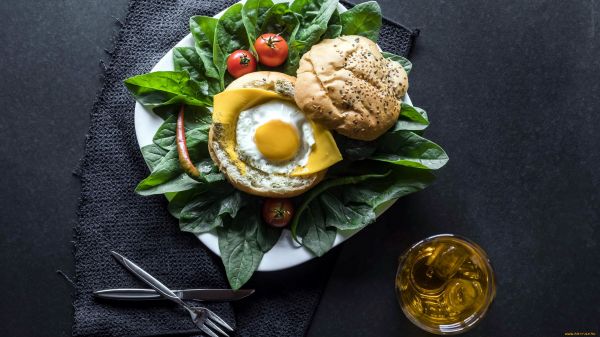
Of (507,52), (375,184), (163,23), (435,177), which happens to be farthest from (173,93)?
(507,52)

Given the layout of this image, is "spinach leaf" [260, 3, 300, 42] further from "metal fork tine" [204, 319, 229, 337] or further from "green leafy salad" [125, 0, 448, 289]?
"metal fork tine" [204, 319, 229, 337]

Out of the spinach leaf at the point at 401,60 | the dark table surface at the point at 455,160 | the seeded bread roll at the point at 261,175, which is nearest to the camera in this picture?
the seeded bread roll at the point at 261,175

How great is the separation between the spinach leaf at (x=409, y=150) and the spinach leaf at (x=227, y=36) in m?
0.79

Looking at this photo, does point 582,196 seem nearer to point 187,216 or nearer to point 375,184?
point 375,184

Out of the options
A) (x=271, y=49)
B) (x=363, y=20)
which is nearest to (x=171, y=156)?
(x=271, y=49)

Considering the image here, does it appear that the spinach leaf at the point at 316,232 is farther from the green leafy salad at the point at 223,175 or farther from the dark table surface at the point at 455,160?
the dark table surface at the point at 455,160

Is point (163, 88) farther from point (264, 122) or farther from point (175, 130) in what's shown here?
point (264, 122)

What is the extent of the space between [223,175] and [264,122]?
1.10 feet

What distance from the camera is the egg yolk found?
104 inches

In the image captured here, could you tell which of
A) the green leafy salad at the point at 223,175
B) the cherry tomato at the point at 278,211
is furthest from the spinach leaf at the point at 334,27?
the cherry tomato at the point at 278,211

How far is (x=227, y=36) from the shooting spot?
114 inches

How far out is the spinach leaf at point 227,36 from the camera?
2838 mm

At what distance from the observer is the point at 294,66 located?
2.86 metres

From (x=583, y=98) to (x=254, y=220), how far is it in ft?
5.74
